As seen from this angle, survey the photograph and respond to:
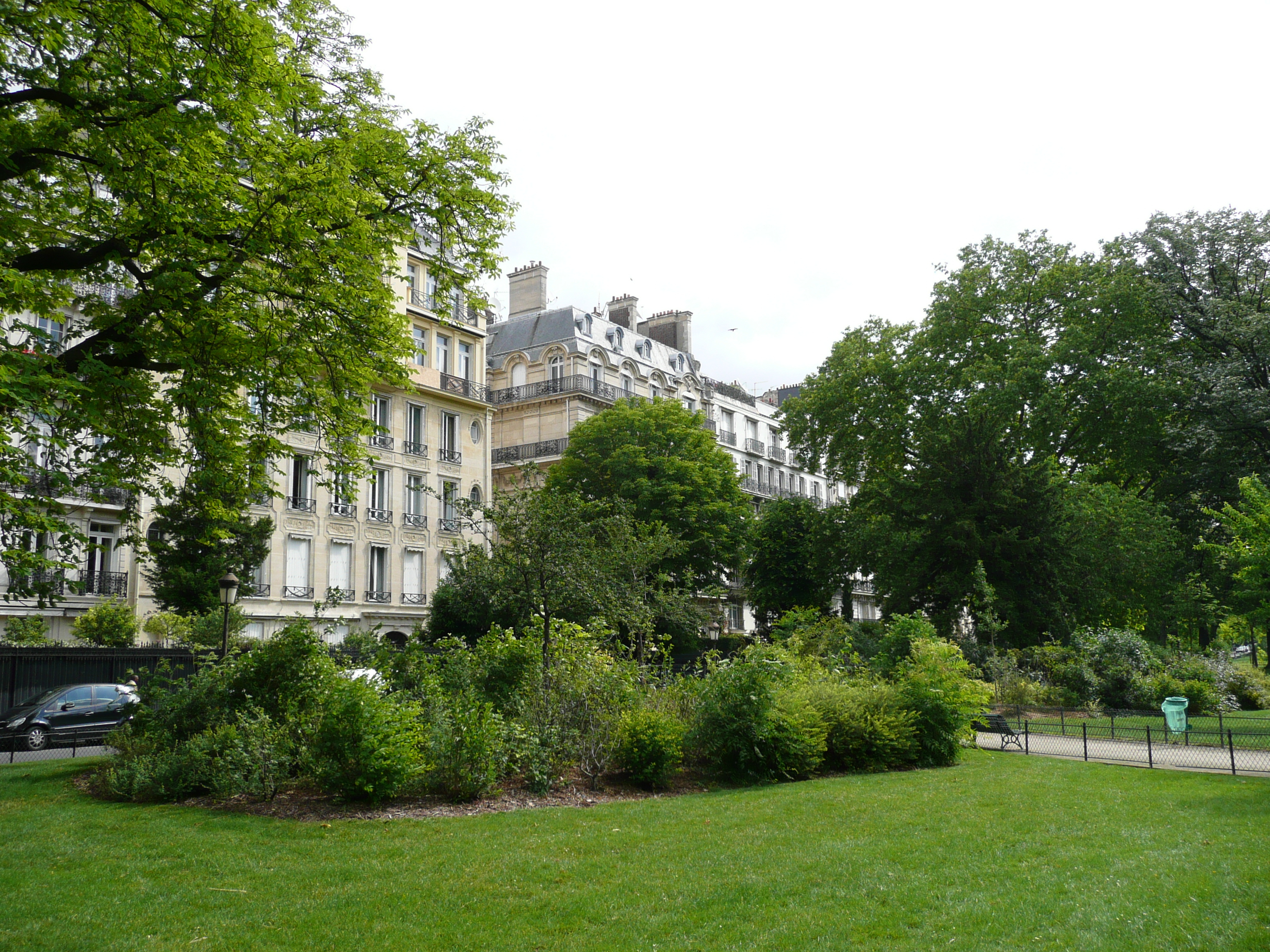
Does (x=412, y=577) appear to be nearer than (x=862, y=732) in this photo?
No

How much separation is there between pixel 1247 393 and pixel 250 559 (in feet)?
101

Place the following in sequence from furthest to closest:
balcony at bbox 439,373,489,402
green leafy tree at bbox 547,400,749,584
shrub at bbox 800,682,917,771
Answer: balcony at bbox 439,373,489,402 < green leafy tree at bbox 547,400,749,584 < shrub at bbox 800,682,917,771

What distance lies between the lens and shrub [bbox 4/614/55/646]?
27812 mm

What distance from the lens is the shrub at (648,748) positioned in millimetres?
14055

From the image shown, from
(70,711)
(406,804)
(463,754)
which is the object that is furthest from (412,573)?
(406,804)

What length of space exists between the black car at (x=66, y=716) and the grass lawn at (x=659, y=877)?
999 centimetres

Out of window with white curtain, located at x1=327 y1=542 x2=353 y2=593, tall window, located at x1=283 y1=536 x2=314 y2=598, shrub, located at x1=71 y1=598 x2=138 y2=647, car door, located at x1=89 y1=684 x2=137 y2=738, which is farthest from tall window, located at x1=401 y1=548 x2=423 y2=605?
car door, located at x1=89 y1=684 x2=137 y2=738

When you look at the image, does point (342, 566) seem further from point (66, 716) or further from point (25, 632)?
point (66, 716)

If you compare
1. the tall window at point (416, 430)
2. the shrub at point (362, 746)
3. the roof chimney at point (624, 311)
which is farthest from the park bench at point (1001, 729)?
the roof chimney at point (624, 311)

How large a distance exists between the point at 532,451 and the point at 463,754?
1618 inches

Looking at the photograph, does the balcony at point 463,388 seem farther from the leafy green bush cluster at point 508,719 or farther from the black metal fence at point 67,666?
the leafy green bush cluster at point 508,719

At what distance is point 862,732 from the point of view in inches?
653

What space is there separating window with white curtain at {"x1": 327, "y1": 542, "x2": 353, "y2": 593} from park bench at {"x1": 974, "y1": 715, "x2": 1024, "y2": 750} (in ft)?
82.8

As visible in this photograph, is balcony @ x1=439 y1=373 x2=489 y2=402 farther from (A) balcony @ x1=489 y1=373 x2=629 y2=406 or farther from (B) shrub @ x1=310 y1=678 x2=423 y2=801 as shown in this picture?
(B) shrub @ x1=310 y1=678 x2=423 y2=801
